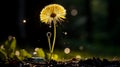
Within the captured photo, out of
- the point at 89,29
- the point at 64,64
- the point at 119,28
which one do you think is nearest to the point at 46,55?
the point at 64,64

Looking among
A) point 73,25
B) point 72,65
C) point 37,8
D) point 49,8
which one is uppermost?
point 73,25

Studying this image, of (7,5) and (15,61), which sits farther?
(7,5)

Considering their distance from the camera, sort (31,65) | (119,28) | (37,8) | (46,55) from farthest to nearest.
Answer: (119,28) < (37,8) < (46,55) < (31,65)

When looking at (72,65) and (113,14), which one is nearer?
(72,65)

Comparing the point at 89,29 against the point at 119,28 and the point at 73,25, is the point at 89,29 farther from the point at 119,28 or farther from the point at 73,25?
the point at 73,25

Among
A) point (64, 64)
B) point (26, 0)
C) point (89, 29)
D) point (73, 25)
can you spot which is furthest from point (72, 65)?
point (73, 25)

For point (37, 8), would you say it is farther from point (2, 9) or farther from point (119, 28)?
point (119, 28)

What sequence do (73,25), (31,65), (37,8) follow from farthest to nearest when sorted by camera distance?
1. (73,25)
2. (37,8)
3. (31,65)

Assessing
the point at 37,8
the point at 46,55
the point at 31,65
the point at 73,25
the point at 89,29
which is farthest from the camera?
the point at 73,25

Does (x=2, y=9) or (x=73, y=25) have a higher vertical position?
(x=73, y=25)
